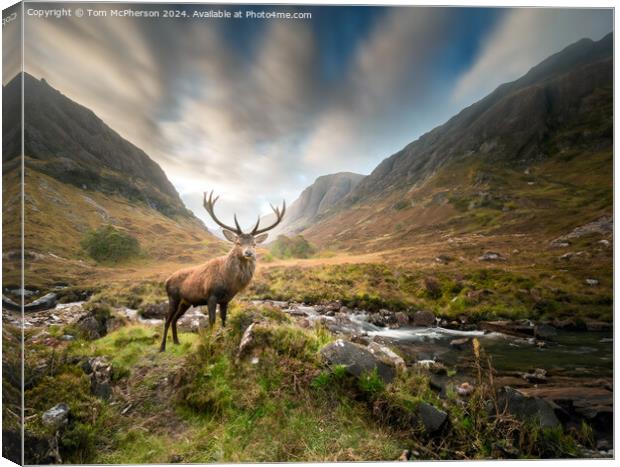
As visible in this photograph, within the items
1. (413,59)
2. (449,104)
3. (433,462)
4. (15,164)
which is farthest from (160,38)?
(433,462)

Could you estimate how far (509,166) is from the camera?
18.1ft

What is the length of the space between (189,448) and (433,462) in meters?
2.93

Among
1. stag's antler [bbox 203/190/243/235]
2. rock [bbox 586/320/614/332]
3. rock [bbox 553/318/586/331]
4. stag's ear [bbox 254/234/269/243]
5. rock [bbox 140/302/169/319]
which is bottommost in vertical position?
rock [bbox 553/318/586/331]

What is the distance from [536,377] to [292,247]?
4.69m

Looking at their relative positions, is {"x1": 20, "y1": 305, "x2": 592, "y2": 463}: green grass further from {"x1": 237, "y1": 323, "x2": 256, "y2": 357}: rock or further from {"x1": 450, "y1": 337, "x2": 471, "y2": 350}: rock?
{"x1": 450, "y1": 337, "x2": 471, "y2": 350}: rock

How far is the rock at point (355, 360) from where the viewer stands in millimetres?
3566

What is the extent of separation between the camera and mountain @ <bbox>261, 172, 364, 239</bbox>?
5469 mm

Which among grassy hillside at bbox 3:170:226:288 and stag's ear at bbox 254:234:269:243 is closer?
grassy hillside at bbox 3:170:226:288

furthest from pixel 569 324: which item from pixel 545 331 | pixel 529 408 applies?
pixel 529 408

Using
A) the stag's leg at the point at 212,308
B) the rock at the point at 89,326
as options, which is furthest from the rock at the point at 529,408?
the rock at the point at 89,326

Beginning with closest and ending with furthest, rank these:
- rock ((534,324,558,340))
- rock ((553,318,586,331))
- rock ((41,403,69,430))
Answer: rock ((41,403,69,430)), rock ((553,318,586,331)), rock ((534,324,558,340))

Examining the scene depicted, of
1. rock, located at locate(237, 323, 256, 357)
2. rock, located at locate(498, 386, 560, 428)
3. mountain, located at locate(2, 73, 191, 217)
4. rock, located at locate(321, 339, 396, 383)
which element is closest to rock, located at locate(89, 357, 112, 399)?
rock, located at locate(237, 323, 256, 357)

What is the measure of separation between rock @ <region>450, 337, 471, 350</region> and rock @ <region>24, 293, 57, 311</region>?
6.40m

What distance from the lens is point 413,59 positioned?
471cm
